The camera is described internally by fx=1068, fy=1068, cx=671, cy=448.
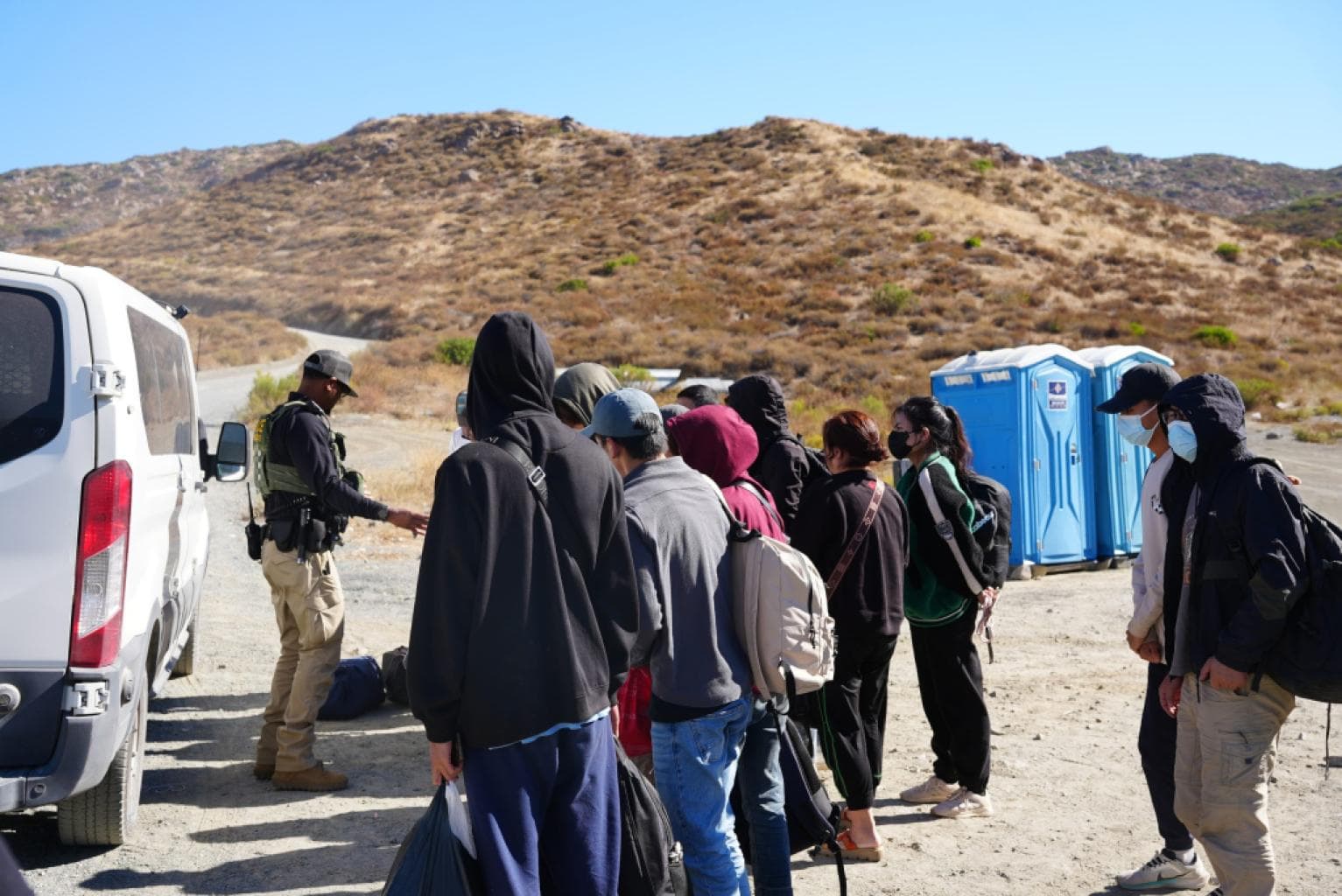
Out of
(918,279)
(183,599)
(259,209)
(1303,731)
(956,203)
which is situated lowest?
(1303,731)

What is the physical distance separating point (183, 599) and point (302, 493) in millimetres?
992

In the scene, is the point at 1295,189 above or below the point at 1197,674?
above

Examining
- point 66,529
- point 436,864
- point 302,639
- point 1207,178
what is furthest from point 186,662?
point 1207,178

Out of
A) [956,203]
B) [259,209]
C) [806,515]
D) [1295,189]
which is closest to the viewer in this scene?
[806,515]

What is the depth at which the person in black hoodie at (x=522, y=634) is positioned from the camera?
2.44 meters

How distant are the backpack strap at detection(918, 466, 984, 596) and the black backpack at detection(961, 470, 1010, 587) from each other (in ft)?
0.37

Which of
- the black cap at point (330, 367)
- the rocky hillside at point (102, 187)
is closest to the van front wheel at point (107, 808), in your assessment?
the black cap at point (330, 367)

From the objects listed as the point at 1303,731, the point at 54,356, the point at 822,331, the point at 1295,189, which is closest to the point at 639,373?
the point at 822,331

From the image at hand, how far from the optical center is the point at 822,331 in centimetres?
3475

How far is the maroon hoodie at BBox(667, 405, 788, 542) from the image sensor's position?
3709 millimetres

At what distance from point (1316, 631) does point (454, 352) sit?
30.6m

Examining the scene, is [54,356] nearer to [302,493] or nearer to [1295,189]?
[302,493]

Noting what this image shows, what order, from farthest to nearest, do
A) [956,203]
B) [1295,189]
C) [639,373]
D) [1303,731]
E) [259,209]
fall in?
1. [1295,189]
2. [259,209]
3. [956,203]
4. [639,373]
5. [1303,731]

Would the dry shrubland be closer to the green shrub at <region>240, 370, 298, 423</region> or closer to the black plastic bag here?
the green shrub at <region>240, 370, 298, 423</region>
